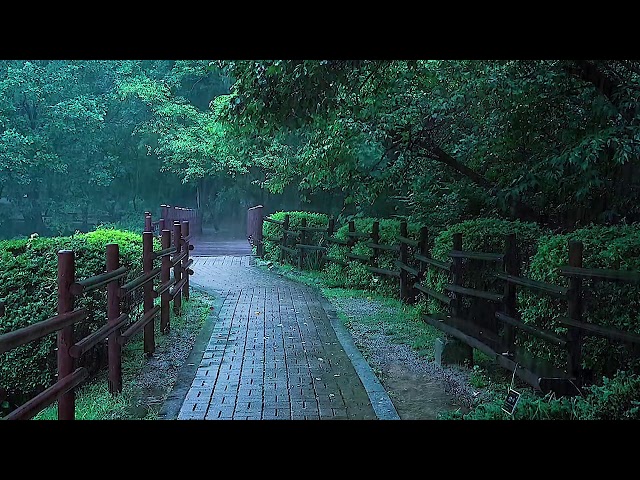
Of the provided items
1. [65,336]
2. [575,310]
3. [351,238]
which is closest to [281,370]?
[65,336]

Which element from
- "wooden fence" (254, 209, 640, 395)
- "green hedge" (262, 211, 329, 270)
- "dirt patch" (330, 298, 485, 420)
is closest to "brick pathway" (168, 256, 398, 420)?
"dirt patch" (330, 298, 485, 420)

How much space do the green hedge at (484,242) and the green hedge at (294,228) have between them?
22.5 feet

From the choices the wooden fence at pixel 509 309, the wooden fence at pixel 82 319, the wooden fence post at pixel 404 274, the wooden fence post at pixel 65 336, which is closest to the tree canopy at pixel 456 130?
the wooden fence post at pixel 404 274

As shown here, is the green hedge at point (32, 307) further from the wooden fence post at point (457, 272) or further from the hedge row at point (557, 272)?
the hedge row at point (557, 272)

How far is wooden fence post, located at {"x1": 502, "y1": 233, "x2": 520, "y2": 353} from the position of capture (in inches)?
226

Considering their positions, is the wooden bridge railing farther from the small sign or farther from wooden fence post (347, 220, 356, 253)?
the small sign

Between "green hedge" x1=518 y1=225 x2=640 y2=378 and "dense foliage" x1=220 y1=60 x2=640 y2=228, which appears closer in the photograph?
"green hedge" x1=518 y1=225 x2=640 y2=378

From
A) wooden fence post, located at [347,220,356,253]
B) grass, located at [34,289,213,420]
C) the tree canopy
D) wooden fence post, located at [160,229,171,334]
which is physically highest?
the tree canopy

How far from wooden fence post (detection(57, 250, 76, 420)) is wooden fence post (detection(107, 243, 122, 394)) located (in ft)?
3.31

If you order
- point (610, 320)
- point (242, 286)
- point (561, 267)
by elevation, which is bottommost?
point (242, 286)

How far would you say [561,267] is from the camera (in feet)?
15.8
